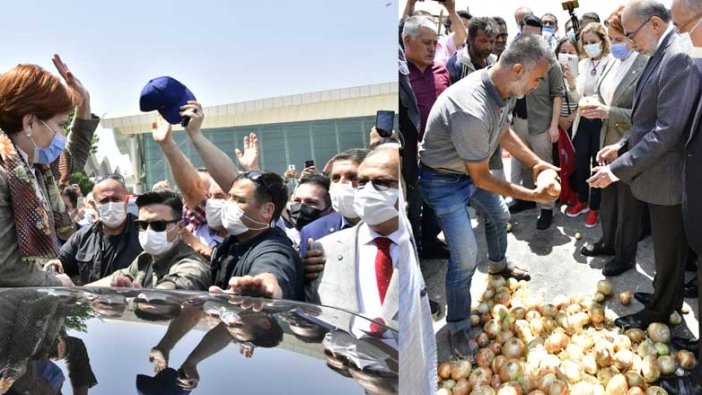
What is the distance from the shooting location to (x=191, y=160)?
1313 mm

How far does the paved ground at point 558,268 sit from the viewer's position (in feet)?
9.96

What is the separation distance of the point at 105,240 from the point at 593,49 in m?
2.86

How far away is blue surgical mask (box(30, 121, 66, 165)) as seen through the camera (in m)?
1.39

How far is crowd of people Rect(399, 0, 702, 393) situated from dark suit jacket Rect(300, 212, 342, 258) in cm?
85

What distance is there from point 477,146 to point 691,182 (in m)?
0.76

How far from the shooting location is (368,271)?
1249 mm

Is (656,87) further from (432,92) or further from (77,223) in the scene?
(77,223)

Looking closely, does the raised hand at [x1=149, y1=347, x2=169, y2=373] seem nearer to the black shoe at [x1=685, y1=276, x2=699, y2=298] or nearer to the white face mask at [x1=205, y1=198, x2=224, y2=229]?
the white face mask at [x1=205, y1=198, x2=224, y2=229]

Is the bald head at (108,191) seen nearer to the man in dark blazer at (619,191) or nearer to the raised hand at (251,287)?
the raised hand at (251,287)

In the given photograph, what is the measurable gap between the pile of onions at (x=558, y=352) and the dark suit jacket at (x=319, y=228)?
1.45 m

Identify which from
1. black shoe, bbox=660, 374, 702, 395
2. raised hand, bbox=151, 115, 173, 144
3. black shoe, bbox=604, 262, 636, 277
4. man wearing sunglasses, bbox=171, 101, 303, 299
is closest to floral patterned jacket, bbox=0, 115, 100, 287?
raised hand, bbox=151, 115, 173, 144

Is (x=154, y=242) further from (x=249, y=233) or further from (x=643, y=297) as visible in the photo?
(x=643, y=297)

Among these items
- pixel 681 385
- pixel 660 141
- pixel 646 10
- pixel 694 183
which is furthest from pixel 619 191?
pixel 681 385

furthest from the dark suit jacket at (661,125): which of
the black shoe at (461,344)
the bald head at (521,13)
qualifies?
the black shoe at (461,344)
